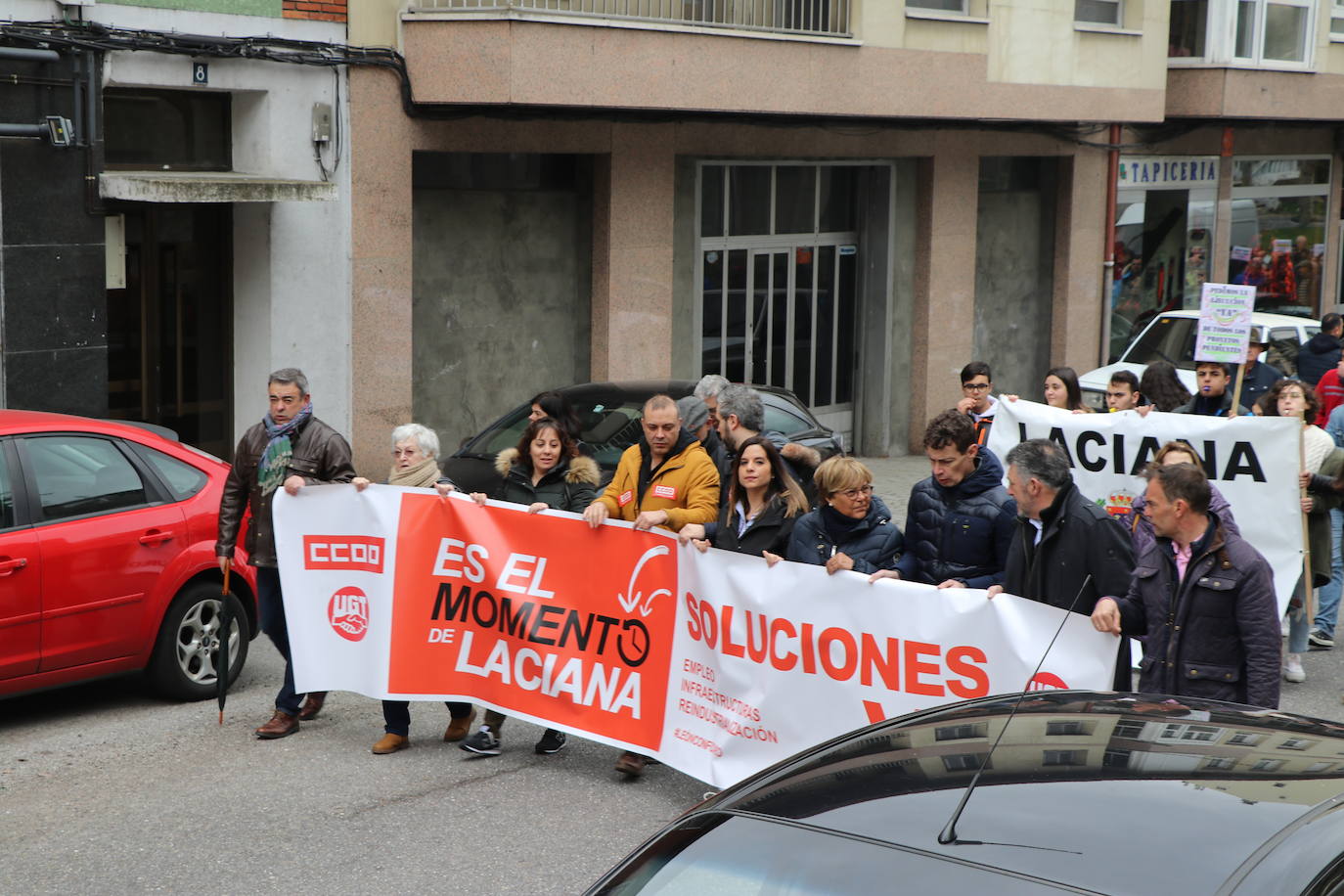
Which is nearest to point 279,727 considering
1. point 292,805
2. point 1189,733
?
point 292,805

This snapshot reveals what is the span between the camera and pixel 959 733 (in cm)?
335

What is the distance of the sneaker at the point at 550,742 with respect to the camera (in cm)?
754

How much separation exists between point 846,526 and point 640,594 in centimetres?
99

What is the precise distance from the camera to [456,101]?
14375 mm

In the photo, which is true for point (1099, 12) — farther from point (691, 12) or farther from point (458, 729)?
point (458, 729)

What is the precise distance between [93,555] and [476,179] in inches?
346

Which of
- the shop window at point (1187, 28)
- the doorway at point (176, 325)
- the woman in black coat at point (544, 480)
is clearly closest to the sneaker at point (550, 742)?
the woman in black coat at point (544, 480)

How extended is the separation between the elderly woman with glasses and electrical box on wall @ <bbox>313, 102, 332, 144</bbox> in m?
8.91

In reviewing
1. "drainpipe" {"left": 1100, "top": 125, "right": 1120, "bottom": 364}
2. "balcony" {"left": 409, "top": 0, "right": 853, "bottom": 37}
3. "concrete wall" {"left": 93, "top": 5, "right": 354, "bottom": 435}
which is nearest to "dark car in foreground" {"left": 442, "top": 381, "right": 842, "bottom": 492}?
"concrete wall" {"left": 93, "top": 5, "right": 354, "bottom": 435}

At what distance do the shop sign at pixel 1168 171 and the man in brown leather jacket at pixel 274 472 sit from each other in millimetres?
16807

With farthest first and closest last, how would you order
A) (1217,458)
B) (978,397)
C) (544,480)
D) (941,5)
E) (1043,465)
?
(941,5), (978,397), (1217,458), (544,480), (1043,465)

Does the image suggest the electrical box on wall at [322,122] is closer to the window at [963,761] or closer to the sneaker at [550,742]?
the sneaker at [550,742]

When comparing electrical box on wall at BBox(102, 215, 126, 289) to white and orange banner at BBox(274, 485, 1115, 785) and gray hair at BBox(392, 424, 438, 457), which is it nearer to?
gray hair at BBox(392, 424, 438, 457)

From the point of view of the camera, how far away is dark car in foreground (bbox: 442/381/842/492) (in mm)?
11297
